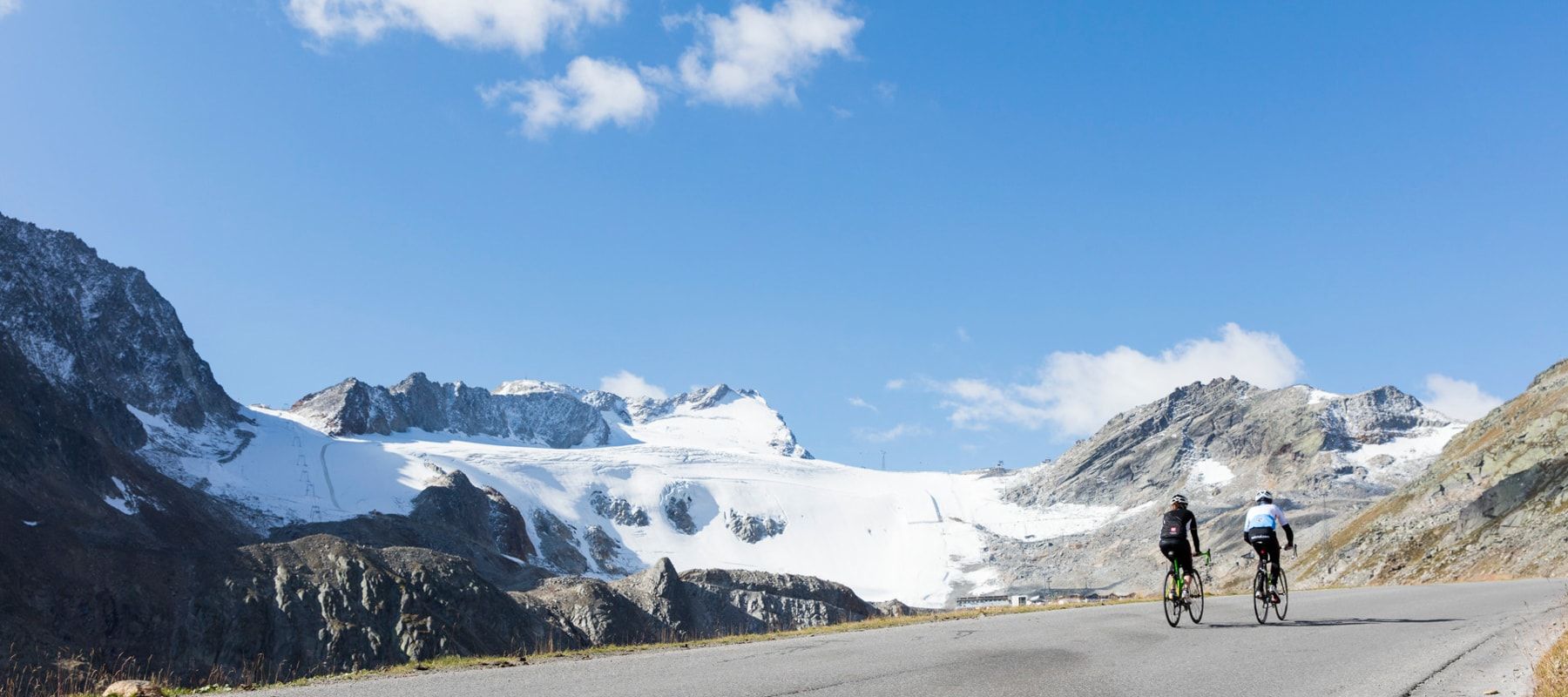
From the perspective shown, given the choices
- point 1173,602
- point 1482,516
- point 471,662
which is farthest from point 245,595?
point 1482,516

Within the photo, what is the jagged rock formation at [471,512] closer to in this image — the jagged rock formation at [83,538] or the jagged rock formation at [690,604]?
the jagged rock formation at [83,538]

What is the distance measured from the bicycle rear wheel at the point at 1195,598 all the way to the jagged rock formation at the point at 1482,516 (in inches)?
1552

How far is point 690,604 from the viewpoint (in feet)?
320

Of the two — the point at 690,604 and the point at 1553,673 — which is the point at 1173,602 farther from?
the point at 690,604

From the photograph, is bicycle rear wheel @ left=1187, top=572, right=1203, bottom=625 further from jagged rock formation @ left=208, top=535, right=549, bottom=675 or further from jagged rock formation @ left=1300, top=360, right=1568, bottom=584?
jagged rock formation @ left=208, top=535, right=549, bottom=675

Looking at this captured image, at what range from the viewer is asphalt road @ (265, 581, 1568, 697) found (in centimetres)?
1283

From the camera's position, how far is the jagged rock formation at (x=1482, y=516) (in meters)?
55.1

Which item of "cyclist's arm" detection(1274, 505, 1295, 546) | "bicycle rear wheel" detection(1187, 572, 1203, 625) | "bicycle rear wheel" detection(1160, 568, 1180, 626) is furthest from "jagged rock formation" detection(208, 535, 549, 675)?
"cyclist's arm" detection(1274, 505, 1295, 546)

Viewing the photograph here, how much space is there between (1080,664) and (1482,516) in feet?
198

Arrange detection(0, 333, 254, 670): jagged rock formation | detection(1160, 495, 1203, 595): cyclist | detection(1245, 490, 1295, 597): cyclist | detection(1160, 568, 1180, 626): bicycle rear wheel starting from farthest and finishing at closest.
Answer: detection(0, 333, 254, 670): jagged rock formation → detection(1245, 490, 1295, 597): cyclist → detection(1160, 568, 1180, 626): bicycle rear wheel → detection(1160, 495, 1203, 595): cyclist

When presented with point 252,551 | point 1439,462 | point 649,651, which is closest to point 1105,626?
point 649,651

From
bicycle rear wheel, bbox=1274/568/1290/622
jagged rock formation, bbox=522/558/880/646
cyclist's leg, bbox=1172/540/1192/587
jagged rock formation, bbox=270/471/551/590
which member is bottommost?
jagged rock formation, bbox=522/558/880/646

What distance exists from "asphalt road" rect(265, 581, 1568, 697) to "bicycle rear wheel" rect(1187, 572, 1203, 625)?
330mm

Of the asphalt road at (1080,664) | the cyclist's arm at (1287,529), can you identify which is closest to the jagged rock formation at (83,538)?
the asphalt road at (1080,664)
